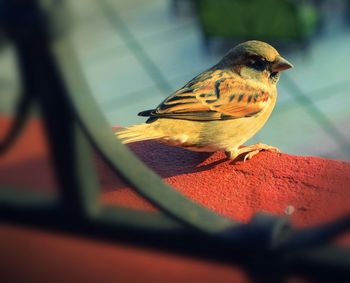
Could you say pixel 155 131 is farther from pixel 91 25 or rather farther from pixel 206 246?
pixel 91 25

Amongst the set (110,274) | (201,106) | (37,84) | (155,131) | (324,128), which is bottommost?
(110,274)

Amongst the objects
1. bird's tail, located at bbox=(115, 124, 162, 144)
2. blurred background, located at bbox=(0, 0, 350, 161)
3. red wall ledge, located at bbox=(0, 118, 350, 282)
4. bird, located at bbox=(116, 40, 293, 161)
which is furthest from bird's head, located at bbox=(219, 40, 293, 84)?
blurred background, located at bbox=(0, 0, 350, 161)

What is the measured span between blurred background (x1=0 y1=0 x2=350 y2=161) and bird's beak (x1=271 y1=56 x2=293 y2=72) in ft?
7.55

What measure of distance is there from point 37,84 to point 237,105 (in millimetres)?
1923

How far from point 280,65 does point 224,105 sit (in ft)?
0.96

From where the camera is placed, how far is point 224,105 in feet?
7.95

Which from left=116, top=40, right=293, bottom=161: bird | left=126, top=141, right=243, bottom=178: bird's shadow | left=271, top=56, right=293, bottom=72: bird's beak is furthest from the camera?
left=271, top=56, right=293, bottom=72: bird's beak

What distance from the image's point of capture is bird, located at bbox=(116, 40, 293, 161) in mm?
2156

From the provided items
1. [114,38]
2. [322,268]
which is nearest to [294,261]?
[322,268]

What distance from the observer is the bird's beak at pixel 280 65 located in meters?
2.51

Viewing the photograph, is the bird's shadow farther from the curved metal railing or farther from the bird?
the curved metal railing

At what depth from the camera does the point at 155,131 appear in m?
2.00

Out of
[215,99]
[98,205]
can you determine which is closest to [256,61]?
[215,99]

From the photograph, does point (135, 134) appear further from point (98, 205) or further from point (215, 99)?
point (98, 205)
